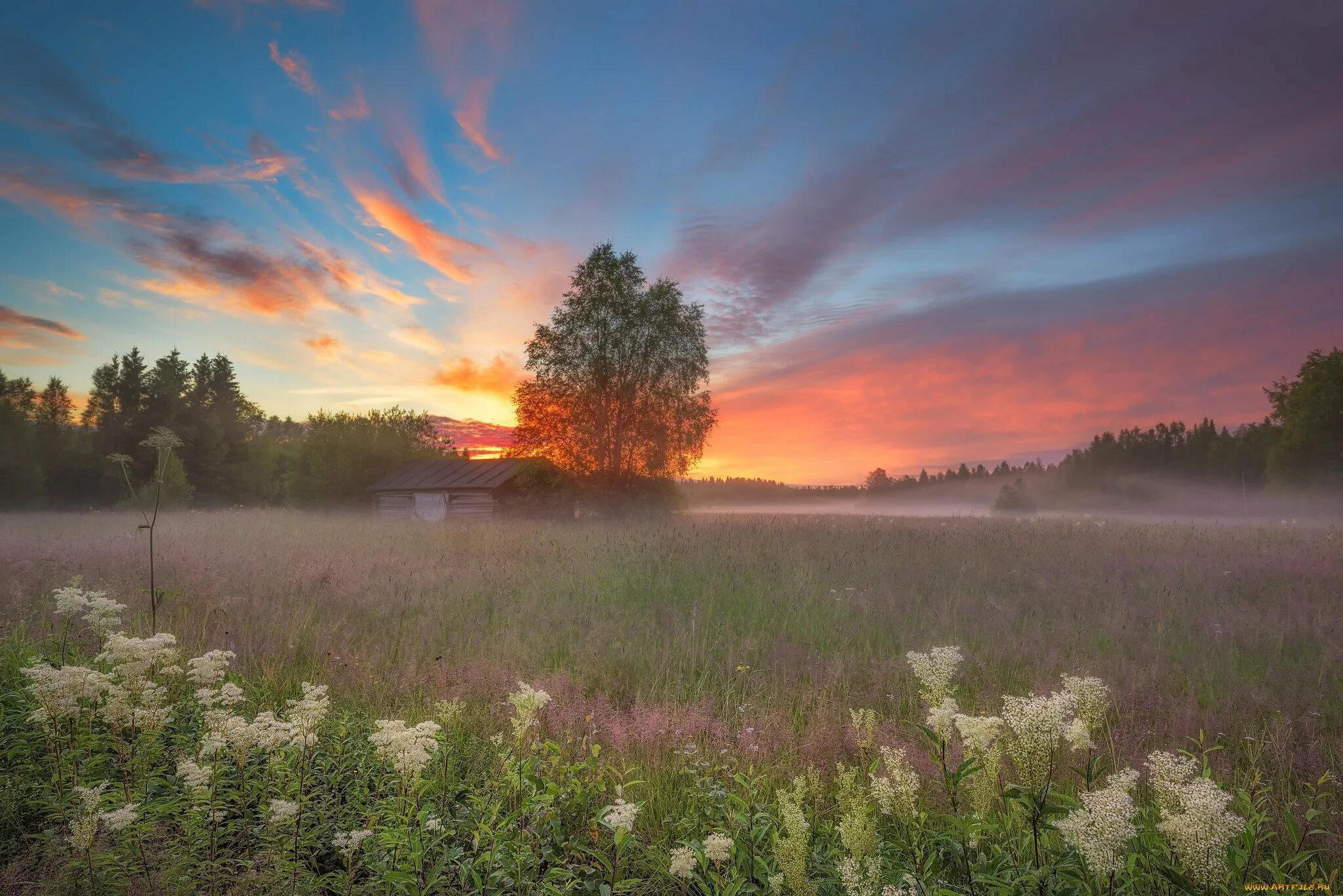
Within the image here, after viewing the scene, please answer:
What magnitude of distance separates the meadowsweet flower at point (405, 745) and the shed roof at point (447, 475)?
29.7 meters

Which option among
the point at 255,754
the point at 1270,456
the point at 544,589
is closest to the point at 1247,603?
the point at 544,589

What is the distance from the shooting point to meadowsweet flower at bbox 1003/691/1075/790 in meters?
1.83

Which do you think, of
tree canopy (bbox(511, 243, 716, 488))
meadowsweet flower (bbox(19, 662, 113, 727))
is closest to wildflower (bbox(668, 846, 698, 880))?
meadowsweet flower (bbox(19, 662, 113, 727))

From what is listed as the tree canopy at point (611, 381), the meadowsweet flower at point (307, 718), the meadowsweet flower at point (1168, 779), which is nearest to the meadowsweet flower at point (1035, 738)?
the meadowsweet flower at point (1168, 779)

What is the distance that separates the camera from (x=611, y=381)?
1162 inches

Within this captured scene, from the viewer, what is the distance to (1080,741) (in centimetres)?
223

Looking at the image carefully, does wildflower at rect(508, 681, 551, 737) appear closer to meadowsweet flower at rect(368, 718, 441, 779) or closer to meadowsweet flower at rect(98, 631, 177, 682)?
meadowsweet flower at rect(368, 718, 441, 779)

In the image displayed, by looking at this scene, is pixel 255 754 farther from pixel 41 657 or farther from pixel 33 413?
pixel 33 413

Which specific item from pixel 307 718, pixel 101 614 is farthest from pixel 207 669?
pixel 101 614

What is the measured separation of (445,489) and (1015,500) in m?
57.6

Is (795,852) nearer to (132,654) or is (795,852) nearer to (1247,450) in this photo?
(132,654)

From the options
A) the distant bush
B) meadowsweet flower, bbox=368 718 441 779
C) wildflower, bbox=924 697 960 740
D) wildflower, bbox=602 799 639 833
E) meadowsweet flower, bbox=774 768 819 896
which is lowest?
the distant bush

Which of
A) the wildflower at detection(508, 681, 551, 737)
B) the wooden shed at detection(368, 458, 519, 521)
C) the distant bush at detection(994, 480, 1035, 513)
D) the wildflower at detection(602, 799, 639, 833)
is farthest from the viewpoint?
the distant bush at detection(994, 480, 1035, 513)

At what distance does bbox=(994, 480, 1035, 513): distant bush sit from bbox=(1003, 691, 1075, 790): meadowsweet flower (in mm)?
69513
